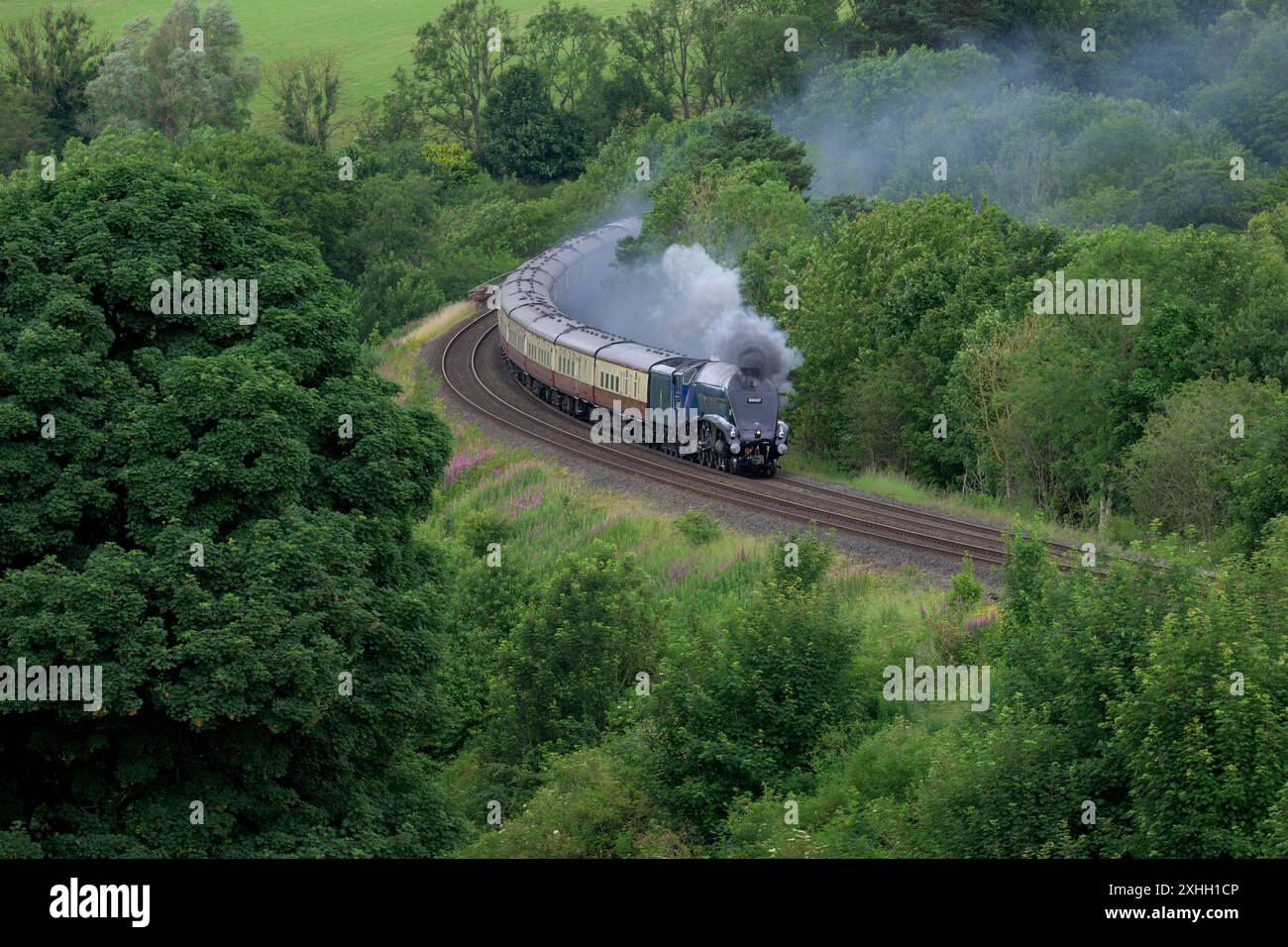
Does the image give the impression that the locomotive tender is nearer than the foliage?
Yes

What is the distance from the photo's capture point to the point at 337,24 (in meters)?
152

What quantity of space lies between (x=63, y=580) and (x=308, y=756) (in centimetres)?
452

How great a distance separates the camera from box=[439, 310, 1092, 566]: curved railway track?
1449 inches

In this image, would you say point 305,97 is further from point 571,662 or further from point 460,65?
point 571,662

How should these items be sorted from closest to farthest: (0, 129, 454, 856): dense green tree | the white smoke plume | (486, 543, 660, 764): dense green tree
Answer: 1. (0, 129, 454, 856): dense green tree
2. (486, 543, 660, 764): dense green tree
3. the white smoke plume

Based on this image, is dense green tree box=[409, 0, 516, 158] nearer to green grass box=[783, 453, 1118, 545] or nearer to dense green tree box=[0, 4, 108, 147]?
dense green tree box=[0, 4, 108, 147]

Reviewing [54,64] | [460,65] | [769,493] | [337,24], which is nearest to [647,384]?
[769,493]

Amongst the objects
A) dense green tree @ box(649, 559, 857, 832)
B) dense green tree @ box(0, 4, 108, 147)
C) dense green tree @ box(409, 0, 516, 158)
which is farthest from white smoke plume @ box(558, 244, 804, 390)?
dense green tree @ box(0, 4, 108, 147)

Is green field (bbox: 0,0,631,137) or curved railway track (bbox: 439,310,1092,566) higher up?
green field (bbox: 0,0,631,137)

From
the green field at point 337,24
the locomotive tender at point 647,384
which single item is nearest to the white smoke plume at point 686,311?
the locomotive tender at point 647,384

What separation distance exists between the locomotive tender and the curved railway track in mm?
763

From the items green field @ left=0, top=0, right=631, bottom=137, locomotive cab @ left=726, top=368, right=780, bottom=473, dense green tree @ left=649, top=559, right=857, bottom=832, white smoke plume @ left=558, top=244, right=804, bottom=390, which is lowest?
dense green tree @ left=649, top=559, right=857, bottom=832

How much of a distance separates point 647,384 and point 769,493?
862 cm

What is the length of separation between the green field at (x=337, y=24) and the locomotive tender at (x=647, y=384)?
7639 centimetres
